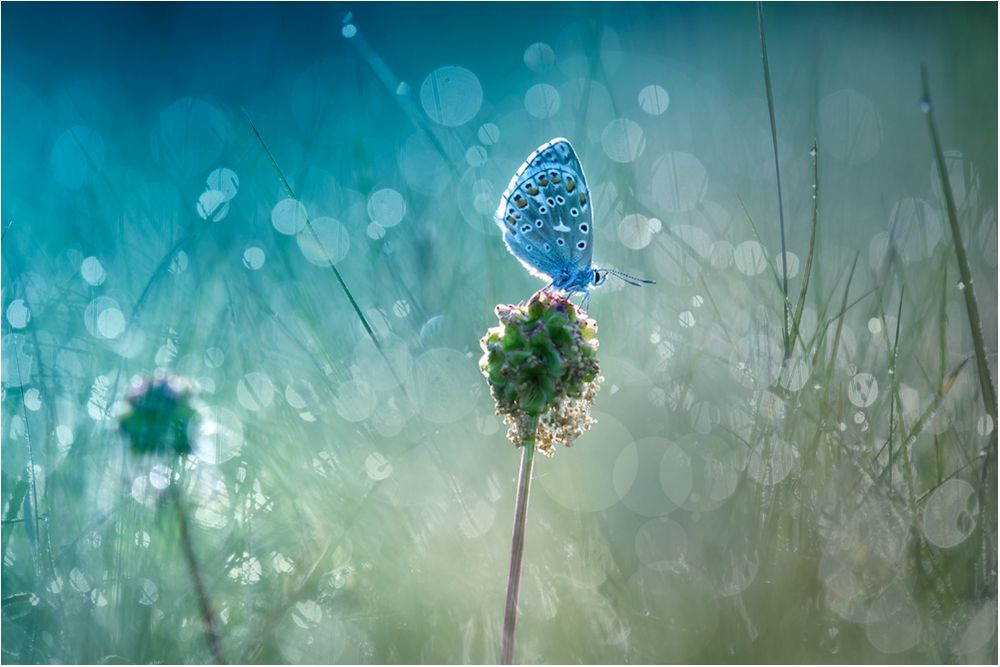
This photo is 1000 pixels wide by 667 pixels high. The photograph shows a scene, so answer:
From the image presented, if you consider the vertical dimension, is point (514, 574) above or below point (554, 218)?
below

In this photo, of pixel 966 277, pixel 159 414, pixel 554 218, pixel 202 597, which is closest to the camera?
pixel 966 277

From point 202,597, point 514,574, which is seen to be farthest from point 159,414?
point 514,574

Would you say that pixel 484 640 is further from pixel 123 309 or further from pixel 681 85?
pixel 681 85

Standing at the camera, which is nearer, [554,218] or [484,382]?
[554,218]

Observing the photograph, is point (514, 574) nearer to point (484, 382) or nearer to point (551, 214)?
point (551, 214)

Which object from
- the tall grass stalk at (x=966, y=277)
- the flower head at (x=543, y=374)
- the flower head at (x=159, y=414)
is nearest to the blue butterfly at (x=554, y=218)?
the flower head at (x=543, y=374)

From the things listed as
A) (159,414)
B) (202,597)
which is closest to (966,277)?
(202,597)

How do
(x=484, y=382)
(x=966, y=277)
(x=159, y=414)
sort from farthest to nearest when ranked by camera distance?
(x=484, y=382) < (x=159, y=414) < (x=966, y=277)

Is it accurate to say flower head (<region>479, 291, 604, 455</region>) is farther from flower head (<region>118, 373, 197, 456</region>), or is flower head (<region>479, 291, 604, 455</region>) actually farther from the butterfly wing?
flower head (<region>118, 373, 197, 456</region>)

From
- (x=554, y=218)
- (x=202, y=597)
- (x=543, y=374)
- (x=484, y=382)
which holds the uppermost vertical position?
(x=554, y=218)
